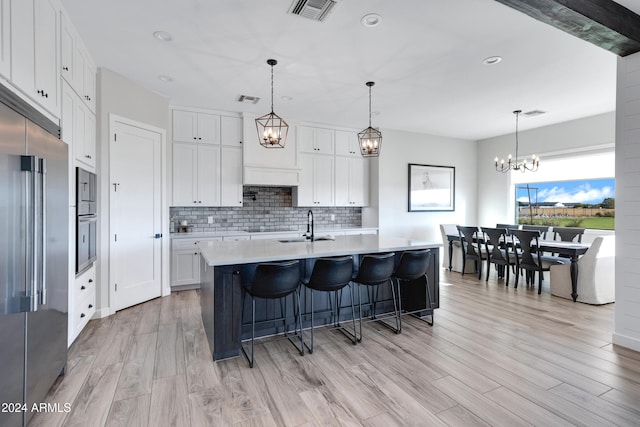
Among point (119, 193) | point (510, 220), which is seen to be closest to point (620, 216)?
point (510, 220)

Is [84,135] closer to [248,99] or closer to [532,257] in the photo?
[248,99]

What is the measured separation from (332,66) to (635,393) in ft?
12.6

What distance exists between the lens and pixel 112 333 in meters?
3.27

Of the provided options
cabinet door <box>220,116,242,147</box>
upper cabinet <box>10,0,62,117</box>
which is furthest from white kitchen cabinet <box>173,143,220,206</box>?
upper cabinet <box>10,0,62,117</box>

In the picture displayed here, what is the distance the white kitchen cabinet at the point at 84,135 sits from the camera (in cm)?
305

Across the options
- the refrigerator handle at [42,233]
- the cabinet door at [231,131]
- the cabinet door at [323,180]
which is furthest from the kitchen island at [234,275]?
the cabinet door at [323,180]

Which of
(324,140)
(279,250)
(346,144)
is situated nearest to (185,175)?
(324,140)

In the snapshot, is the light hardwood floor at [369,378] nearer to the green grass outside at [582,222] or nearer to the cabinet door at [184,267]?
the cabinet door at [184,267]

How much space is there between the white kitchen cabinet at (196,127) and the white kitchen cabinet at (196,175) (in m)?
0.11

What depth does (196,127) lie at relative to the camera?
5.16 metres

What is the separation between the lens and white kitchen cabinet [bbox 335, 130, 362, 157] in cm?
Result: 639

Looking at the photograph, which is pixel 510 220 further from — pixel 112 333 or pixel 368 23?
pixel 112 333

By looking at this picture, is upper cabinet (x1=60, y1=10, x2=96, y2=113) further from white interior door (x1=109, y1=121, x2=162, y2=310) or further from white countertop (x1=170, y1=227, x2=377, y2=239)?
white countertop (x1=170, y1=227, x2=377, y2=239)

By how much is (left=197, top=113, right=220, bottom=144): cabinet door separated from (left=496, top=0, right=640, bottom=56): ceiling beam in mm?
4282
